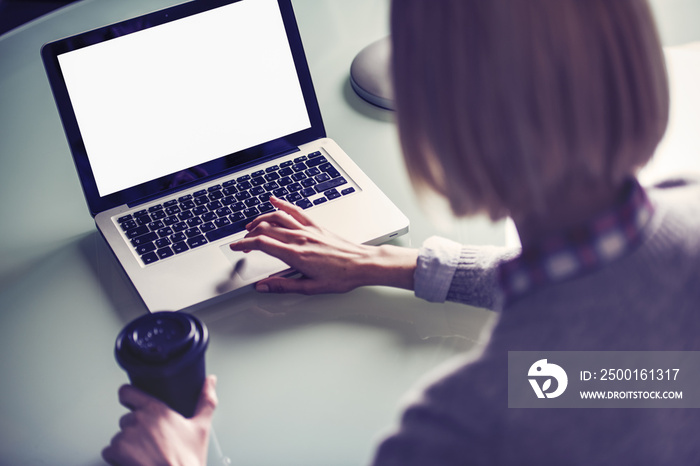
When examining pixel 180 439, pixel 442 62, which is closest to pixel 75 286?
pixel 180 439

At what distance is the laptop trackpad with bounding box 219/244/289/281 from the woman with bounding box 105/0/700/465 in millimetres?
341

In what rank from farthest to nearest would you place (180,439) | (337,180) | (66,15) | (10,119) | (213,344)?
(66,15), (10,119), (337,180), (213,344), (180,439)

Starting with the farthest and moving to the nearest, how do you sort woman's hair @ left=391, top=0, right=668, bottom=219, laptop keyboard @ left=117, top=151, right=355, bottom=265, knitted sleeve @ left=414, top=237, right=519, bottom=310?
laptop keyboard @ left=117, top=151, right=355, bottom=265 → knitted sleeve @ left=414, top=237, right=519, bottom=310 → woman's hair @ left=391, top=0, right=668, bottom=219

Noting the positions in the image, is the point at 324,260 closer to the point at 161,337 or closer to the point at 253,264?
the point at 253,264

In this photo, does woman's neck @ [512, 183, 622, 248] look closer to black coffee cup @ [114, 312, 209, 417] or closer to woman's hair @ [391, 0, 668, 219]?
woman's hair @ [391, 0, 668, 219]

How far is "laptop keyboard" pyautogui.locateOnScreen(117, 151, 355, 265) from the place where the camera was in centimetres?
90

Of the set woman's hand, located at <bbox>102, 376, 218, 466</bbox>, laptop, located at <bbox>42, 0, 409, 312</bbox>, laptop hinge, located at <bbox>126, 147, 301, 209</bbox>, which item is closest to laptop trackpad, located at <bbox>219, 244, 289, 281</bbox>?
laptop, located at <bbox>42, 0, 409, 312</bbox>

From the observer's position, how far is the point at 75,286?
0.88 meters

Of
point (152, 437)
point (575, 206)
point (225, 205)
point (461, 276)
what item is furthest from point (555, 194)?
point (225, 205)

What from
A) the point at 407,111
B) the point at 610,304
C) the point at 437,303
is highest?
the point at 407,111

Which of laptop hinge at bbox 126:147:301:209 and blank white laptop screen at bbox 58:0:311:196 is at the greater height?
blank white laptop screen at bbox 58:0:311:196

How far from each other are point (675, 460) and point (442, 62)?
1.25 ft

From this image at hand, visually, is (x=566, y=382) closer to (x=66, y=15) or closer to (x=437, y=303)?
(x=437, y=303)

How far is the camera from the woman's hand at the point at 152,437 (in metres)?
0.61
